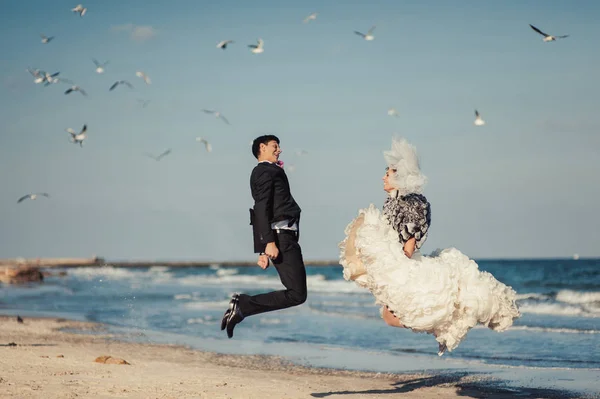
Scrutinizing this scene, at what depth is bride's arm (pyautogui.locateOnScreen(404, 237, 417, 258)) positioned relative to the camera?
23.8ft

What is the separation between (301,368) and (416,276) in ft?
14.2

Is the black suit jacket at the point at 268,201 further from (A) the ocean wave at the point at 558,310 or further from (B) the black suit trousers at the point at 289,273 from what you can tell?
(A) the ocean wave at the point at 558,310

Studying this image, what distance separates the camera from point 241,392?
314 inches

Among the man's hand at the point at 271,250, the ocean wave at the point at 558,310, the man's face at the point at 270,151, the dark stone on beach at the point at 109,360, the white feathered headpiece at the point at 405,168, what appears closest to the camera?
the man's hand at the point at 271,250

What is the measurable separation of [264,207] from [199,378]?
2722 mm

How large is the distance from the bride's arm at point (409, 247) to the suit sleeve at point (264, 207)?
1.26 meters

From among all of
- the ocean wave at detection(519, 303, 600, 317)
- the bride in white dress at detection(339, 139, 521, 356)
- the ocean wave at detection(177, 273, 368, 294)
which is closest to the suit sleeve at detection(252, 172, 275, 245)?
the bride in white dress at detection(339, 139, 521, 356)

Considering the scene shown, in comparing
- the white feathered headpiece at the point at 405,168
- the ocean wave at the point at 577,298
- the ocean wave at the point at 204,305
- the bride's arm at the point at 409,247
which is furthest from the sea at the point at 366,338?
the white feathered headpiece at the point at 405,168

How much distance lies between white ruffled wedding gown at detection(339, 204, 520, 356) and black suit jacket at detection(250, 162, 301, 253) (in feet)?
2.57

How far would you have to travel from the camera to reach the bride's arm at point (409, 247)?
726 centimetres

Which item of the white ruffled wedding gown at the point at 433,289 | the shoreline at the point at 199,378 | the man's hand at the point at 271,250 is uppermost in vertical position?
the man's hand at the point at 271,250

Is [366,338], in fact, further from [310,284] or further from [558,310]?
[310,284]

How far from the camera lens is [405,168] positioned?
7.34 meters

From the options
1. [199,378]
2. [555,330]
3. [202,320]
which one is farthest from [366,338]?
[199,378]
